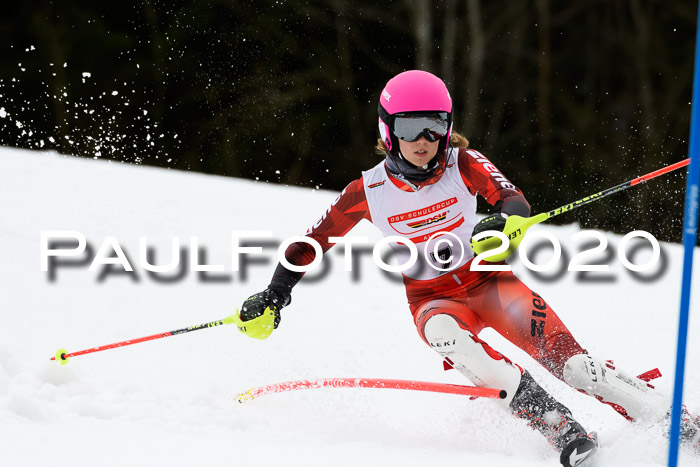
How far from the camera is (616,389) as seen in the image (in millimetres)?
3016

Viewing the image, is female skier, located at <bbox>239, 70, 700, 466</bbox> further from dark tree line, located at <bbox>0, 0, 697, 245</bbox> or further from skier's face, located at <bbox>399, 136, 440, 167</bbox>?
dark tree line, located at <bbox>0, 0, 697, 245</bbox>

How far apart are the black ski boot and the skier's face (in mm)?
897

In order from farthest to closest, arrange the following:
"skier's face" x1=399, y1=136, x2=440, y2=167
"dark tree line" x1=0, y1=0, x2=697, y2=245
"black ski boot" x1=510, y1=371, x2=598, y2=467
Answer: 1. "dark tree line" x1=0, y1=0, x2=697, y2=245
2. "skier's face" x1=399, y1=136, x2=440, y2=167
3. "black ski boot" x1=510, y1=371, x2=598, y2=467

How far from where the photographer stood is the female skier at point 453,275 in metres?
3.00

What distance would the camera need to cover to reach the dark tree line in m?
16.0

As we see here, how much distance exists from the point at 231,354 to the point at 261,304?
1124mm

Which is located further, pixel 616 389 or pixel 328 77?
pixel 328 77

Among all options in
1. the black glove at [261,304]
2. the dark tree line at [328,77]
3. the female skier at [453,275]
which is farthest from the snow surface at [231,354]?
the dark tree line at [328,77]

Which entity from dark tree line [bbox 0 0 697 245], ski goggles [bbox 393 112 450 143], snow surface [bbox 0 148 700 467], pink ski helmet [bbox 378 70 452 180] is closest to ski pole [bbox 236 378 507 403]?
snow surface [bbox 0 148 700 467]

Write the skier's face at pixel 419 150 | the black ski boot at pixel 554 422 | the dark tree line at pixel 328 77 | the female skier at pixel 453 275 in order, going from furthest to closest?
the dark tree line at pixel 328 77
the skier's face at pixel 419 150
the female skier at pixel 453 275
the black ski boot at pixel 554 422

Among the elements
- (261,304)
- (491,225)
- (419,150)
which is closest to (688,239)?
(491,225)

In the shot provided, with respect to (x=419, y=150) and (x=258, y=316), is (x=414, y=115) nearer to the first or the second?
(x=419, y=150)

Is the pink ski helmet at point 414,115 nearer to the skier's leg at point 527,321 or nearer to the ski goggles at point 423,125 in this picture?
the ski goggles at point 423,125

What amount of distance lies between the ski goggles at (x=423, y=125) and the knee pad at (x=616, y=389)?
0.98m
